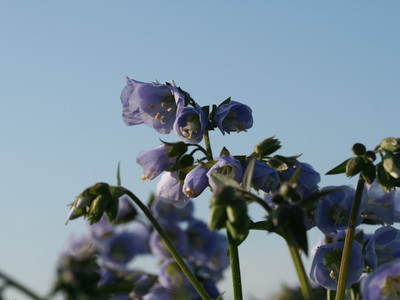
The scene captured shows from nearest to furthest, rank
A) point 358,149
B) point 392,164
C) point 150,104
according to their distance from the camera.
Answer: point 392,164
point 358,149
point 150,104

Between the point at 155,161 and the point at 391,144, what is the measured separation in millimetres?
1078

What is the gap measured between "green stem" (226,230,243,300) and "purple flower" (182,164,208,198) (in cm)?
22

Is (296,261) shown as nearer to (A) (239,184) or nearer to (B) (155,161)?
(A) (239,184)

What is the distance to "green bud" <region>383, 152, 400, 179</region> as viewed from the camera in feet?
9.55

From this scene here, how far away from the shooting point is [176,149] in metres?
3.52

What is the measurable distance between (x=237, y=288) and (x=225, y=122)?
2.47 feet

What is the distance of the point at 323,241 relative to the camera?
3.68 m

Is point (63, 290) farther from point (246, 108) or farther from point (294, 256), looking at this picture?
point (246, 108)

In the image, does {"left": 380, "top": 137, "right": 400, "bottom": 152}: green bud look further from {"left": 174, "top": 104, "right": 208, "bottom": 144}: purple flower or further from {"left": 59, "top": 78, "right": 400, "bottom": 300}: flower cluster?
{"left": 174, "top": 104, "right": 208, "bottom": 144}: purple flower

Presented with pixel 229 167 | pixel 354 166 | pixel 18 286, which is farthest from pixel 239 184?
pixel 18 286

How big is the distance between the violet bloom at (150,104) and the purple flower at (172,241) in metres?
0.88

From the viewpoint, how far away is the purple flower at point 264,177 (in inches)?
125

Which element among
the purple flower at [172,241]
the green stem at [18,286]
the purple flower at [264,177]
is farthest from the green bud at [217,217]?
the purple flower at [172,241]

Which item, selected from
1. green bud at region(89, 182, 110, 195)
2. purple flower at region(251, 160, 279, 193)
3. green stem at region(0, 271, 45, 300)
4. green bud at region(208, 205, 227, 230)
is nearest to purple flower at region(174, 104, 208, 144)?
purple flower at region(251, 160, 279, 193)
